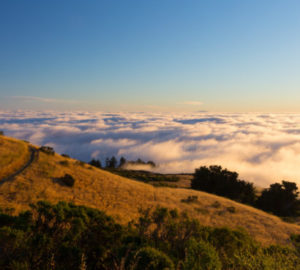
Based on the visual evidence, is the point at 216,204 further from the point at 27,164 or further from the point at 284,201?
the point at 27,164

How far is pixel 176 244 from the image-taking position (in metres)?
11.5

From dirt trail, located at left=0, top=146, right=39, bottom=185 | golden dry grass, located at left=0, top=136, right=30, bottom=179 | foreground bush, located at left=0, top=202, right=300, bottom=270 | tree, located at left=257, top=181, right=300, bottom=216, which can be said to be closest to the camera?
foreground bush, located at left=0, top=202, right=300, bottom=270

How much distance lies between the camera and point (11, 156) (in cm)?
2847

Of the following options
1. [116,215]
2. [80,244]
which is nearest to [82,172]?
[116,215]

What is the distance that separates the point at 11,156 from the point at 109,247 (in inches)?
1033

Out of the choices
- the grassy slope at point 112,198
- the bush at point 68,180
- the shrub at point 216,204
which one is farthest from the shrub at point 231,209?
the bush at point 68,180

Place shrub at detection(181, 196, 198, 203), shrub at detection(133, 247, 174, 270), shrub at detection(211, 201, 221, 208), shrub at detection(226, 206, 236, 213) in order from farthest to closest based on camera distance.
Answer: shrub at detection(181, 196, 198, 203), shrub at detection(211, 201, 221, 208), shrub at detection(226, 206, 236, 213), shrub at detection(133, 247, 174, 270)

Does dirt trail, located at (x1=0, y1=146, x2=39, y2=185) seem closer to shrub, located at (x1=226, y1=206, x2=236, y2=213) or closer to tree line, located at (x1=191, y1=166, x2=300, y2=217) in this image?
shrub, located at (x1=226, y1=206, x2=236, y2=213)

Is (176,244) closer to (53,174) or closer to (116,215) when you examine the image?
(116,215)

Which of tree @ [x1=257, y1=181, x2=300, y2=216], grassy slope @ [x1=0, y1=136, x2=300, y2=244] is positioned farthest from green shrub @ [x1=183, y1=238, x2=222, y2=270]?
tree @ [x1=257, y1=181, x2=300, y2=216]

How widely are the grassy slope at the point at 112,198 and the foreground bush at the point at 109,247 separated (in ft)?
26.2

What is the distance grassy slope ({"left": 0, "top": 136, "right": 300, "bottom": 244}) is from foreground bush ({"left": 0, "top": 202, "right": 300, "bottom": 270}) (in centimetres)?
799

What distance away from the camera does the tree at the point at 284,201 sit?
3722cm

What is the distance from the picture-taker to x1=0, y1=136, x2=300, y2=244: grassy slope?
20.4m
